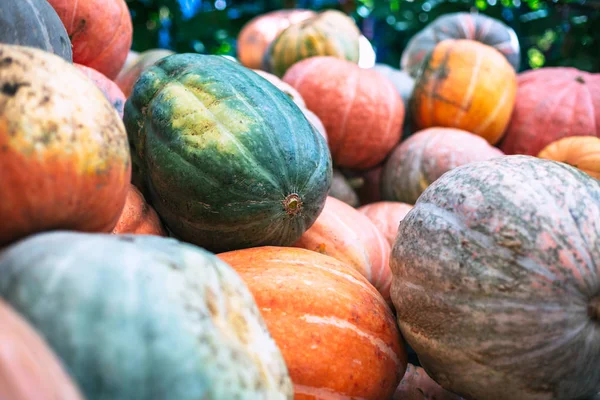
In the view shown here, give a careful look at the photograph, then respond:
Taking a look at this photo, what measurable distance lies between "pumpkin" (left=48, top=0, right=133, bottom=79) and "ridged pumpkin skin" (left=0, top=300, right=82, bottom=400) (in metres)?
1.44

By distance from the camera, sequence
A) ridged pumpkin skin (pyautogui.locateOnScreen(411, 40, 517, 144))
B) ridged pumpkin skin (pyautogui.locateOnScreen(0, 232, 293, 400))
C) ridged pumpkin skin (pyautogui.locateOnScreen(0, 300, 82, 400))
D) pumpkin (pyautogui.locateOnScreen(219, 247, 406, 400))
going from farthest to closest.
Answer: ridged pumpkin skin (pyautogui.locateOnScreen(411, 40, 517, 144))
pumpkin (pyautogui.locateOnScreen(219, 247, 406, 400))
ridged pumpkin skin (pyautogui.locateOnScreen(0, 232, 293, 400))
ridged pumpkin skin (pyautogui.locateOnScreen(0, 300, 82, 400))

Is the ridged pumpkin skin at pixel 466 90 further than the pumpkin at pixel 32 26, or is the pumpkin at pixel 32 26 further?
the ridged pumpkin skin at pixel 466 90

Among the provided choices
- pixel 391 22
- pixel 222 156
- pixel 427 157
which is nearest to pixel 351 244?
pixel 222 156

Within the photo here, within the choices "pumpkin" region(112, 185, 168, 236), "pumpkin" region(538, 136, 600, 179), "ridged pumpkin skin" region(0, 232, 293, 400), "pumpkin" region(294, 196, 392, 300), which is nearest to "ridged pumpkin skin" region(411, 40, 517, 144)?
"pumpkin" region(538, 136, 600, 179)

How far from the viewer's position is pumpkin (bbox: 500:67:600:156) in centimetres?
287

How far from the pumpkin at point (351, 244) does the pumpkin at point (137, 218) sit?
467mm

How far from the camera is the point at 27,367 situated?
2.14ft

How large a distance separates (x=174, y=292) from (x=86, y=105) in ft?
1.31

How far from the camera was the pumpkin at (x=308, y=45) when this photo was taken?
3344 mm

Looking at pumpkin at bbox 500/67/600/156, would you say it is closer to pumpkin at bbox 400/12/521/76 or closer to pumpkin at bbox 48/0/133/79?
pumpkin at bbox 400/12/521/76

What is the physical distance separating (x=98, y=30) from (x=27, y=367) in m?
1.64

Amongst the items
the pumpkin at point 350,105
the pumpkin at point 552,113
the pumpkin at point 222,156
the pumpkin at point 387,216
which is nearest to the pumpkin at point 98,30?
the pumpkin at point 222,156

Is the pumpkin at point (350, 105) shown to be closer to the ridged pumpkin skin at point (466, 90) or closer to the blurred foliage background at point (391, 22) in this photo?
the ridged pumpkin skin at point (466, 90)

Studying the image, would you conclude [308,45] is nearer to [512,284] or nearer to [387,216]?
[387,216]
